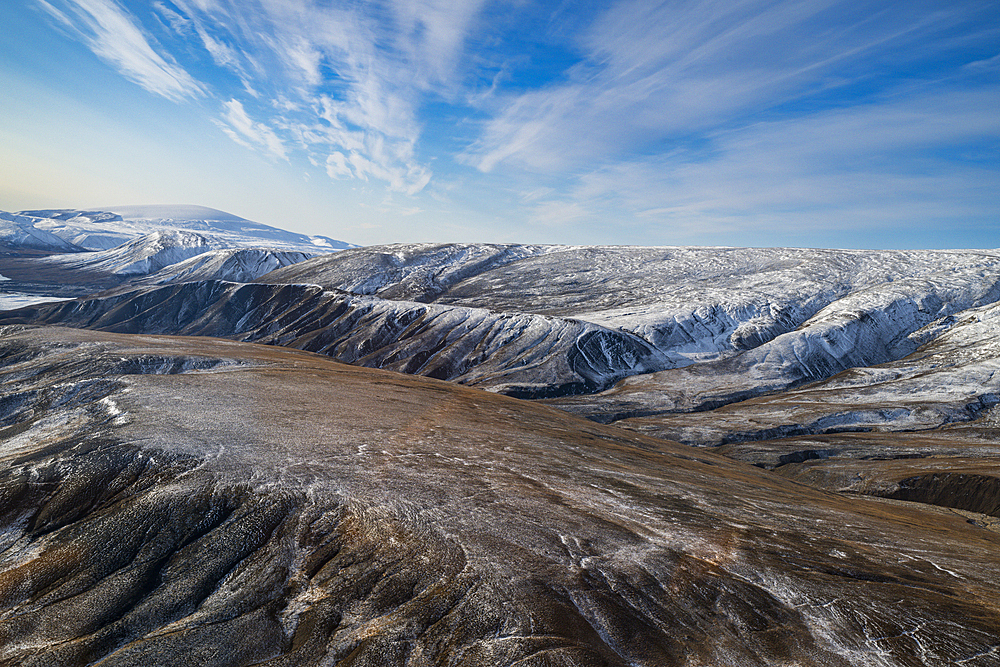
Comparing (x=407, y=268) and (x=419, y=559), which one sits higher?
(x=407, y=268)

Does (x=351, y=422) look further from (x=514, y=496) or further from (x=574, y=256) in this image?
Result: (x=574, y=256)

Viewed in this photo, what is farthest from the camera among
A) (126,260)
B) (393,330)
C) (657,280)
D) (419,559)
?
(126,260)

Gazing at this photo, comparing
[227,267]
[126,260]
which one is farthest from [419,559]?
[126,260]

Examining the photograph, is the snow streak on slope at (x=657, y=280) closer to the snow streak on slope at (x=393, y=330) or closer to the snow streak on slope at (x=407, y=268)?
the snow streak on slope at (x=407, y=268)

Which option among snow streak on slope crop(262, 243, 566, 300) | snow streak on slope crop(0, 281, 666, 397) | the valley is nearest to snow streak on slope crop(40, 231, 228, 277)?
snow streak on slope crop(0, 281, 666, 397)

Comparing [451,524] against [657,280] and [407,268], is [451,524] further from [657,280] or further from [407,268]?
[407,268]

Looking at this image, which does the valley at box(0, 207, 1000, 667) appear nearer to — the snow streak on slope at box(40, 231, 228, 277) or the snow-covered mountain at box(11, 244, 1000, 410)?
the snow-covered mountain at box(11, 244, 1000, 410)
